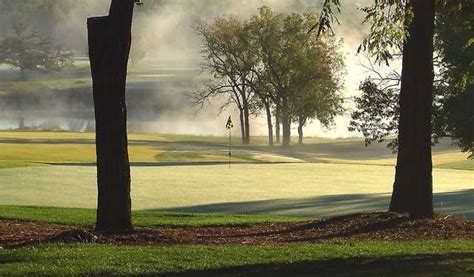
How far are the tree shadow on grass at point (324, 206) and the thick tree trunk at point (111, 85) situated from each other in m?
8.35

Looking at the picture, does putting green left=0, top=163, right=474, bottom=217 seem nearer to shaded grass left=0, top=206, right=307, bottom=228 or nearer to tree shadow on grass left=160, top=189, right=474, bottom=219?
tree shadow on grass left=160, top=189, right=474, bottom=219

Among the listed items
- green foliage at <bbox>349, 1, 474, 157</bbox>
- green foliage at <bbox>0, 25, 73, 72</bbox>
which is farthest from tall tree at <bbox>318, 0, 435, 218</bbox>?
green foliage at <bbox>0, 25, 73, 72</bbox>

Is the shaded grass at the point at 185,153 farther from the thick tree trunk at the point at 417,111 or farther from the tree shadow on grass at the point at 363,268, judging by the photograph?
the tree shadow on grass at the point at 363,268

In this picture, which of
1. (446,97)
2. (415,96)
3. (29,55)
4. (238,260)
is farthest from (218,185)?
(29,55)

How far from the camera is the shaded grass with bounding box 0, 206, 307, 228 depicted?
691 inches

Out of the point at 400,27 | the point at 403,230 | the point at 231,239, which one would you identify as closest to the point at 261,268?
the point at 231,239

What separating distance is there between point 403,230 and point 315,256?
426 centimetres

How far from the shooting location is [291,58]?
73.4 m

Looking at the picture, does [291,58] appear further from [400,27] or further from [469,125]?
[400,27]

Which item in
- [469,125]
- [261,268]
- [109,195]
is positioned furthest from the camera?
[469,125]

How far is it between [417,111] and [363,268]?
6.67m

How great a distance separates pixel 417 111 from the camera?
16531 mm

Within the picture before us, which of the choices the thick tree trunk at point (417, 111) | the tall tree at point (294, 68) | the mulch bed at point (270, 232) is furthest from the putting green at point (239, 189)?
the tall tree at point (294, 68)

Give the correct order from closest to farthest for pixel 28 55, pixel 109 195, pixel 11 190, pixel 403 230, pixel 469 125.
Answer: pixel 109 195
pixel 403 230
pixel 11 190
pixel 469 125
pixel 28 55
